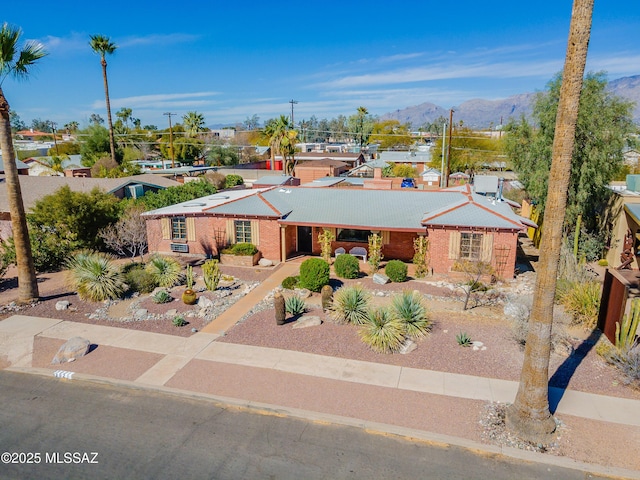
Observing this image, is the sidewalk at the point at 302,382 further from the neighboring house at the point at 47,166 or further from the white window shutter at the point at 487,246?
the neighboring house at the point at 47,166

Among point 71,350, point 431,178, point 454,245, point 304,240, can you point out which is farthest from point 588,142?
point 431,178

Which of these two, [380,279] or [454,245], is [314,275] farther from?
[454,245]

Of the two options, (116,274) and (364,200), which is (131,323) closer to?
(116,274)

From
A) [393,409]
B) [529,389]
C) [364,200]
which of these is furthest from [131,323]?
[364,200]

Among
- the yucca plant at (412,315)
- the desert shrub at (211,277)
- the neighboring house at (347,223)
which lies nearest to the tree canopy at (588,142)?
the neighboring house at (347,223)

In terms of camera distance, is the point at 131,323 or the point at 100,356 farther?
the point at 131,323

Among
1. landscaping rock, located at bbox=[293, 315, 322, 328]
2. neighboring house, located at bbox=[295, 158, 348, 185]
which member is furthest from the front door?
neighboring house, located at bbox=[295, 158, 348, 185]
